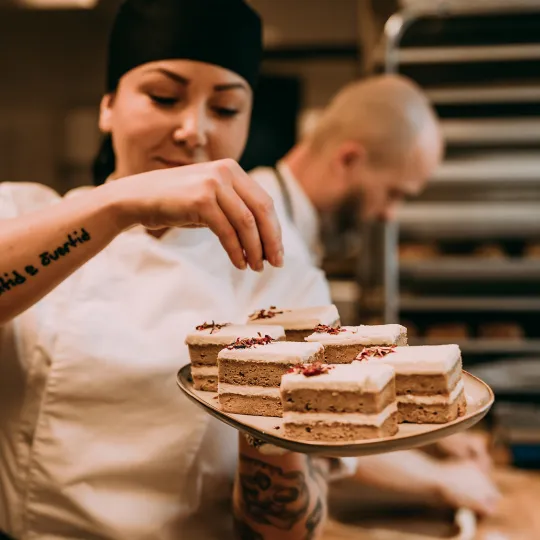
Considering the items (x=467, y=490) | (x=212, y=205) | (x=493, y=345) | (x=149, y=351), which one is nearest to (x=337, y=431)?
(x=212, y=205)

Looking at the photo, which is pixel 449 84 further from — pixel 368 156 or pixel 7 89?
pixel 7 89

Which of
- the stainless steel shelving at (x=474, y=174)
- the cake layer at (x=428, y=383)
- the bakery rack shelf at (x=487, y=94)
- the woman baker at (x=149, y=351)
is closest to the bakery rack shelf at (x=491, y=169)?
the stainless steel shelving at (x=474, y=174)

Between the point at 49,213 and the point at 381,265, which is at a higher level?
the point at 49,213

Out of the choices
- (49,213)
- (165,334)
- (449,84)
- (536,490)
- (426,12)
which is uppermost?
(426,12)

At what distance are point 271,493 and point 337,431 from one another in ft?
1.13

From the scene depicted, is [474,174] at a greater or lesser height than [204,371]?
greater

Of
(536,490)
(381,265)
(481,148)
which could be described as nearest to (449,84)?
(481,148)

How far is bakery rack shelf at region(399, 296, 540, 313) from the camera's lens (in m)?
3.82

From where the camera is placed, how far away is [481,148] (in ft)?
13.3

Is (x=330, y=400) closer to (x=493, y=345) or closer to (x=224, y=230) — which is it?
(x=224, y=230)

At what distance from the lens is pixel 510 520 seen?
2.16 metres

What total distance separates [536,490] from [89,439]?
69.8 inches

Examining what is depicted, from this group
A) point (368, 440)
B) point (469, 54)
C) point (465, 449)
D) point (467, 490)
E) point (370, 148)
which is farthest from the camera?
point (469, 54)

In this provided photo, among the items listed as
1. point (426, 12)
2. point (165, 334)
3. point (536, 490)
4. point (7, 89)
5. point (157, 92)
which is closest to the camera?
point (157, 92)
